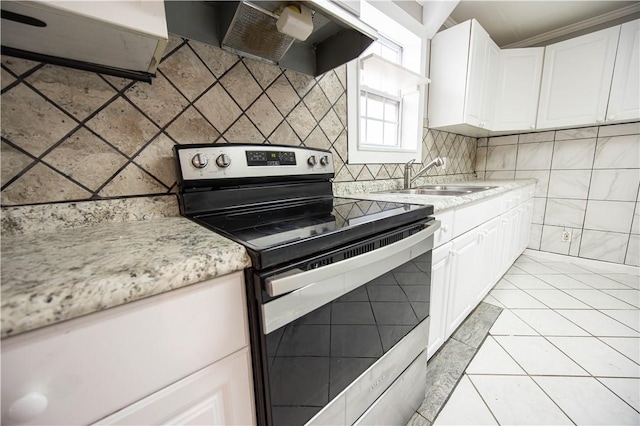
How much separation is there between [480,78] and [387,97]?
2.83 feet

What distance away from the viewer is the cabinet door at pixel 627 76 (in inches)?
→ 76.0

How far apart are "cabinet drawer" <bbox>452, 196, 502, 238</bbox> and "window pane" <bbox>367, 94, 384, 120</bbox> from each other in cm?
97

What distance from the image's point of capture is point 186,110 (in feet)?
2.83

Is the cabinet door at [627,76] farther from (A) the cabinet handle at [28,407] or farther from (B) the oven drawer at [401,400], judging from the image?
(A) the cabinet handle at [28,407]

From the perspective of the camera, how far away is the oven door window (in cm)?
53

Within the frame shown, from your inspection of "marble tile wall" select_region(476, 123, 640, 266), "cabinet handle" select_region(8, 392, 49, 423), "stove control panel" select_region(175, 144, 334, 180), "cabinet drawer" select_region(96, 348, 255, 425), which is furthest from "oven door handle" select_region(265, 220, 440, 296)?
"marble tile wall" select_region(476, 123, 640, 266)

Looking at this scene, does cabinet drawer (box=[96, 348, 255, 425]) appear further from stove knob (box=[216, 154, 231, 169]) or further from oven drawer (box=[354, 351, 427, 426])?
stove knob (box=[216, 154, 231, 169])

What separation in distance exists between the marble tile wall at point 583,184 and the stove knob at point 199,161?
3325 mm

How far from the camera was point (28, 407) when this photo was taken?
0.31 metres

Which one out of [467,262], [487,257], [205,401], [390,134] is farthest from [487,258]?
[205,401]

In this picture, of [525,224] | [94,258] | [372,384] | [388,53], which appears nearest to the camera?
[94,258]

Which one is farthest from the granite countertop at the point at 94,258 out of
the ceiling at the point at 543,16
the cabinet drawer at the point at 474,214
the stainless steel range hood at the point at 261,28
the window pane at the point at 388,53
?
the ceiling at the point at 543,16

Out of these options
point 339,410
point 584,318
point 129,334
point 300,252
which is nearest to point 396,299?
point 339,410

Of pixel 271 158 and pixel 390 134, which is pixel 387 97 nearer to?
pixel 390 134
